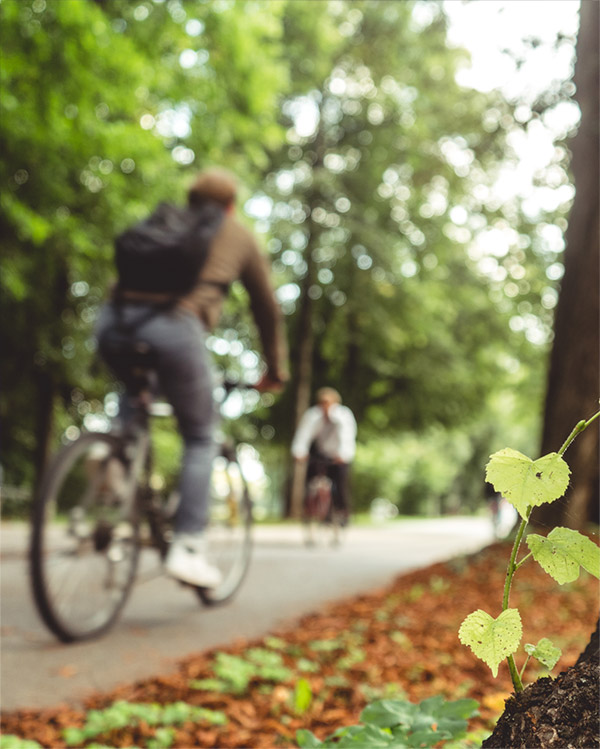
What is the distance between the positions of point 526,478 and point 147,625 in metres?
3.11

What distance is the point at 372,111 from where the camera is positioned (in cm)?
1969

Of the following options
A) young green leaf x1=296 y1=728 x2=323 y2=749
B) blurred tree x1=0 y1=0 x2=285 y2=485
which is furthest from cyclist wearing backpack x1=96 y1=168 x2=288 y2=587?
blurred tree x1=0 y1=0 x2=285 y2=485

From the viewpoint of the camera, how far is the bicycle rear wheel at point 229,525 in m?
4.27

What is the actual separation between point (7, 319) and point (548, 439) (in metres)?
10.2

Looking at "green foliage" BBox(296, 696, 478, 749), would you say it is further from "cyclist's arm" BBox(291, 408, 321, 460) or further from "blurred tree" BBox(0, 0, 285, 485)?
"cyclist's arm" BBox(291, 408, 321, 460)

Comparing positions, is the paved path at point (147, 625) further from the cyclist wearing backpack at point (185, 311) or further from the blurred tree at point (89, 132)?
the blurred tree at point (89, 132)

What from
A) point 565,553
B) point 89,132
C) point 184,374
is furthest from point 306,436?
point 565,553

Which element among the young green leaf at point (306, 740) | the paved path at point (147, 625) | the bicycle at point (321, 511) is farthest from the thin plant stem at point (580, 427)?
the bicycle at point (321, 511)

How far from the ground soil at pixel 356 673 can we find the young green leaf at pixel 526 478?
21cm

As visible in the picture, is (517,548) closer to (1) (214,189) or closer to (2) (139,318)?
(2) (139,318)

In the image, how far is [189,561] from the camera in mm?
3412

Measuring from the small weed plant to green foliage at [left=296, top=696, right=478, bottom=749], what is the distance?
0.34 meters

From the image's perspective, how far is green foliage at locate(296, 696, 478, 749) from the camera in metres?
1.27

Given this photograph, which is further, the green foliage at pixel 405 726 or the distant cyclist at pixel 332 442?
the distant cyclist at pixel 332 442
